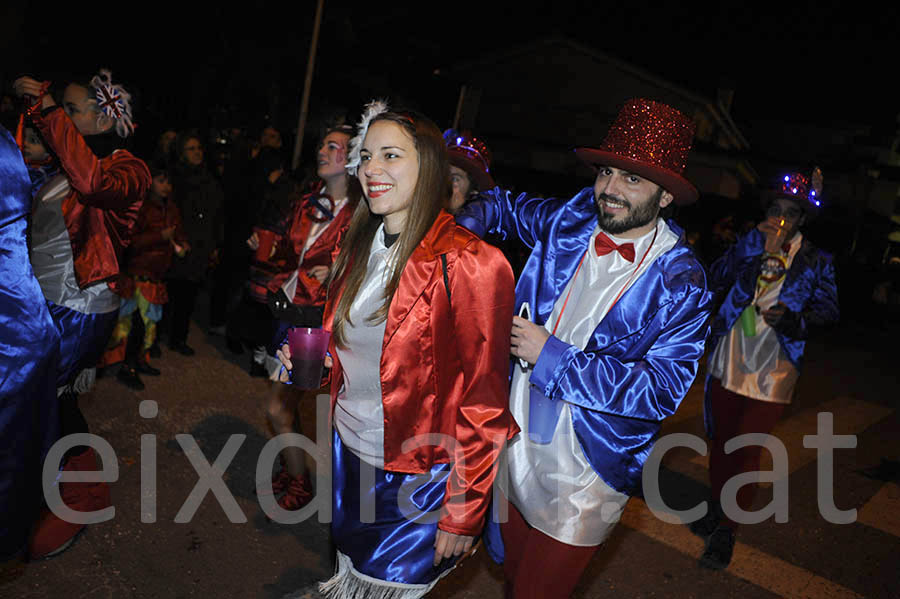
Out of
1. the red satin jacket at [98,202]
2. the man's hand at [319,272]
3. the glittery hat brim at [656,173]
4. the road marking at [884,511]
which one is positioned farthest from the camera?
the road marking at [884,511]

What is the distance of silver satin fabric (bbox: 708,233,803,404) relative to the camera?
431 cm

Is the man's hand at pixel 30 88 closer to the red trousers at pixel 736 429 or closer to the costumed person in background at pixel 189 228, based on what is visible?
the costumed person in background at pixel 189 228

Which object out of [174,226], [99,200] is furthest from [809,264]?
[174,226]

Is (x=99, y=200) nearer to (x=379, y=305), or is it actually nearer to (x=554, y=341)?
(x=379, y=305)

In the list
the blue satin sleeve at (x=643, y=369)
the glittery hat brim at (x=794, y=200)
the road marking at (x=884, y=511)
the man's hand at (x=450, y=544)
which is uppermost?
the glittery hat brim at (x=794, y=200)

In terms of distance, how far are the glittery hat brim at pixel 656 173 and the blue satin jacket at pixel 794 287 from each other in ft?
6.48

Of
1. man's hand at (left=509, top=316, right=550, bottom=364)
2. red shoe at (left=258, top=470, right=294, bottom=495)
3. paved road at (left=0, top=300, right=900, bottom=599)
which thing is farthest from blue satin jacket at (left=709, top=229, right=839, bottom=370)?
red shoe at (left=258, top=470, right=294, bottom=495)

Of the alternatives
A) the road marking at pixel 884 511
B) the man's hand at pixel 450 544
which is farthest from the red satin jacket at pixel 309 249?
the road marking at pixel 884 511

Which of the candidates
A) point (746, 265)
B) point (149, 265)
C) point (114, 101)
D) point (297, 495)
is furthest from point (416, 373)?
point (149, 265)

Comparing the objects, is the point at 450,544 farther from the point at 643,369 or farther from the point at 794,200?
the point at 794,200

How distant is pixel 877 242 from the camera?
119 feet

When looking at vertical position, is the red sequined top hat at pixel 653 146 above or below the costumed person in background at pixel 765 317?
above

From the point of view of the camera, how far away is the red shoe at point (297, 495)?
4051 mm

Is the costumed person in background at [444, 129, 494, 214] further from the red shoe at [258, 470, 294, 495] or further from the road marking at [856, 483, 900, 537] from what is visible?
the road marking at [856, 483, 900, 537]
